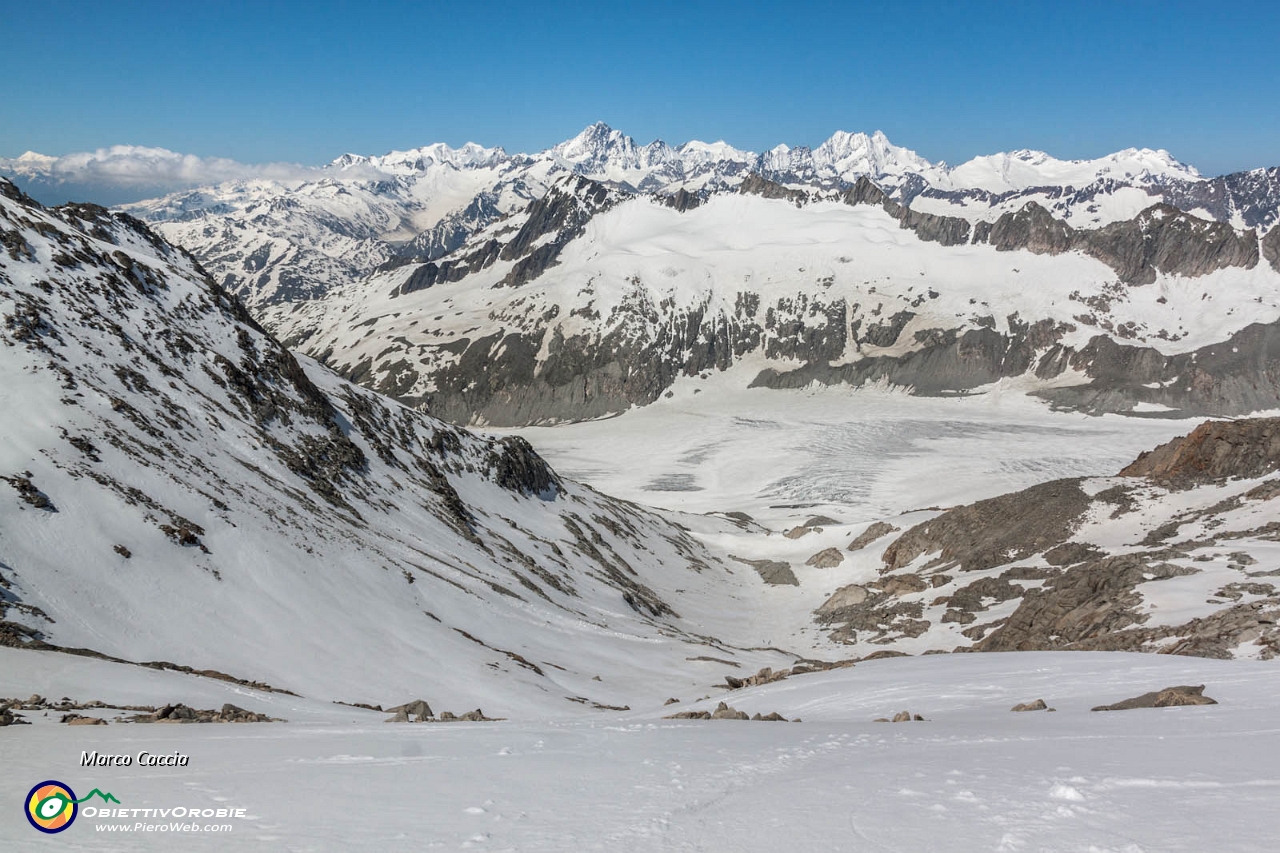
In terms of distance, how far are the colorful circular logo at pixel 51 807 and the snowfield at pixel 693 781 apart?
0.52 feet

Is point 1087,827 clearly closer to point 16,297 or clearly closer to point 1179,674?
point 1179,674

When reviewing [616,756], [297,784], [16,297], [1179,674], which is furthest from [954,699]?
Result: [16,297]

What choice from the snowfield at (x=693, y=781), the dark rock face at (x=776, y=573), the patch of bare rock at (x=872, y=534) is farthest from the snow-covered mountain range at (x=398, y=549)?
the snowfield at (x=693, y=781)

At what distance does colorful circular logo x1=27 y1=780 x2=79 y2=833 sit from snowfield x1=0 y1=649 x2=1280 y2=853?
0.16m

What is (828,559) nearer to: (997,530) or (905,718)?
(997,530)

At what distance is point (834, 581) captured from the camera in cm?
8006

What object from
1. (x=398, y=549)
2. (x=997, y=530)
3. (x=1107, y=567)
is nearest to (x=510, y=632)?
(x=398, y=549)

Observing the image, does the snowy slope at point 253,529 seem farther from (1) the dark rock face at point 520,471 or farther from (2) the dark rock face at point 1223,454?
(2) the dark rock face at point 1223,454

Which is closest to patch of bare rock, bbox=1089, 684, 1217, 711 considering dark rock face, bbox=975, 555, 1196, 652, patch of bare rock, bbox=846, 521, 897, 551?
dark rock face, bbox=975, 555, 1196, 652

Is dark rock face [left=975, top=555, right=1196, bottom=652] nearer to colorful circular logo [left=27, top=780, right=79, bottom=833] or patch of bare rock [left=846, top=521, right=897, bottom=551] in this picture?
colorful circular logo [left=27, top=780, right=79, bottom=833]

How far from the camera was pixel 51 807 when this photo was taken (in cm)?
817

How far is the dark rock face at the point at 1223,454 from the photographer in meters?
61.8

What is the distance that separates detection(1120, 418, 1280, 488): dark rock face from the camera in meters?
61.8

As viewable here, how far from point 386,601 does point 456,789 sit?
85.6 ft
